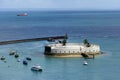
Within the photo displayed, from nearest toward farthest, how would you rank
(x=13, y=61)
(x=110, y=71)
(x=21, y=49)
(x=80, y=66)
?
(x=110, y=71) < (x=80, y=66) < (x=13, y=61) < (x=21, y=49)

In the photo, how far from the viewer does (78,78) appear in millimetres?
74062

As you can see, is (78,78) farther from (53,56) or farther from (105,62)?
(53,56)

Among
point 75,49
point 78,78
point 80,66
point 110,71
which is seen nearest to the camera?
point 78,78

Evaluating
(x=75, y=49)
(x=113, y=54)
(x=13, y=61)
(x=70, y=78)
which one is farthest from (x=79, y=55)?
(x=70, y=78)

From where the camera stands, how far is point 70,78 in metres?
74.2

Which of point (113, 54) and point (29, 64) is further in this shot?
point (113, 54)

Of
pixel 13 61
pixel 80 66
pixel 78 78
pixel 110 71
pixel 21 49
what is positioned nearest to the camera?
pixel 78 78

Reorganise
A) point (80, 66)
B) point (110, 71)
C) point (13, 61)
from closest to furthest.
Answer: point (110, 71), point (80, 66), point (13, 61)

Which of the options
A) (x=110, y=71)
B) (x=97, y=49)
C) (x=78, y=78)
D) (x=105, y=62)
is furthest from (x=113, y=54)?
(x=78, y=78)

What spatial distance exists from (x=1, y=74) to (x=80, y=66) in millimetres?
17398

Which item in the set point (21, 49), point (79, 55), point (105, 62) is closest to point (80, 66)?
point (105, 62)

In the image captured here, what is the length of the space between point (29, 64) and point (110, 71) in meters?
19.2

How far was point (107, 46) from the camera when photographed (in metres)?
116

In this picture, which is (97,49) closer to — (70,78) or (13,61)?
(13,61)
